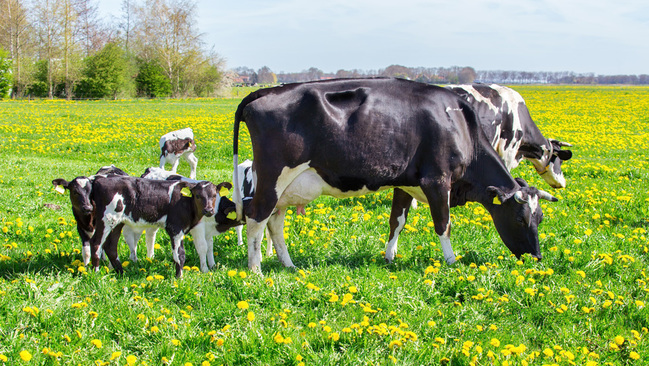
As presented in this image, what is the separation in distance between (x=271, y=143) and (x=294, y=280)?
1451mm

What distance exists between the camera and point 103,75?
58688mm

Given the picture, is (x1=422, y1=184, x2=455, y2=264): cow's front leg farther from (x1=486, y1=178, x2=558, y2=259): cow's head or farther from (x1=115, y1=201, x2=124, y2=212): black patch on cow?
(x1=115, y1=201, x2=124, y2=212): black patch on cow

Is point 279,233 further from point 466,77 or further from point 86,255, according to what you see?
point 466,77

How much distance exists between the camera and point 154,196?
6.01 meters

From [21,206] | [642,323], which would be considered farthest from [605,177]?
[21,206]

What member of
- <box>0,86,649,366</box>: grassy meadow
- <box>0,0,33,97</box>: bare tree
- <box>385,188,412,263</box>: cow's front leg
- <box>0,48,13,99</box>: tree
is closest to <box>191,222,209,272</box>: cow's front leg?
<box>0,86,649,366</box>: grassy meadow

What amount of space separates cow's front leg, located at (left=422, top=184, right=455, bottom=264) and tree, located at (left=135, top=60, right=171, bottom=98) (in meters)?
64.1

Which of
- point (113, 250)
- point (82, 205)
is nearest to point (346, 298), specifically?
point (113, 250)

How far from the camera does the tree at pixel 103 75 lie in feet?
192

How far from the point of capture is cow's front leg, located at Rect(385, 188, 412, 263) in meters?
6.58

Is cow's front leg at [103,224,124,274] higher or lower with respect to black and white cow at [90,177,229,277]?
lower

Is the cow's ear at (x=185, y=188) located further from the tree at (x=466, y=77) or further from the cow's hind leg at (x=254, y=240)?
the tree at (x=466, y=77)

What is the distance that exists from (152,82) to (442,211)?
212 feet

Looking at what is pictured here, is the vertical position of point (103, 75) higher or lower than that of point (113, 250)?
higher
